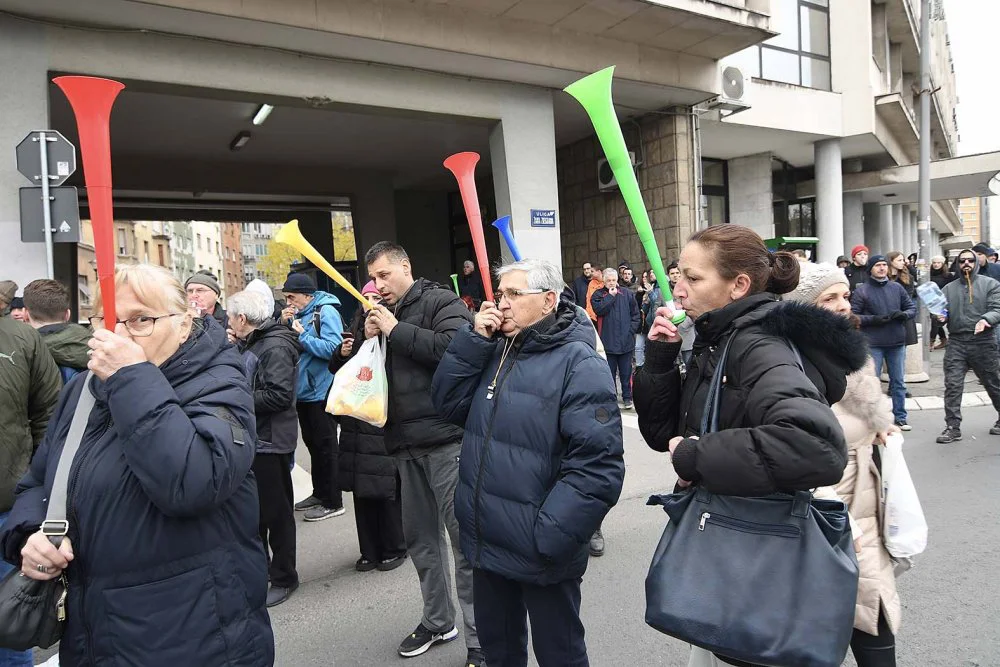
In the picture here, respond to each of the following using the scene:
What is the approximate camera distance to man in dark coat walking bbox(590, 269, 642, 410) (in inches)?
384

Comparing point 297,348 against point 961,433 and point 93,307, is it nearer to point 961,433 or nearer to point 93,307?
point 93,307

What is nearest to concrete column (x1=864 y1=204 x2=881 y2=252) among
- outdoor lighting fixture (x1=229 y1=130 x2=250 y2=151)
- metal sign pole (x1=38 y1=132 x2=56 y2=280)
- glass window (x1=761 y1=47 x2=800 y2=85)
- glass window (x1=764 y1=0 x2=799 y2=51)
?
glass window (x1=761 y1=47 x2=800 y2=85)

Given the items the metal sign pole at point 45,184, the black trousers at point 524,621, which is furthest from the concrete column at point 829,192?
the black trousers at point 524,621

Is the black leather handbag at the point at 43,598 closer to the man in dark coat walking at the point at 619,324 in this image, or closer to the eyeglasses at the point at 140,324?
the eyeglasses at the point at 140,324

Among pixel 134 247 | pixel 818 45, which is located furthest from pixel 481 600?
pixel 134 247

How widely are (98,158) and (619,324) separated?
27.8 feet

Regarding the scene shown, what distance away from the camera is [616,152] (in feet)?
7.70

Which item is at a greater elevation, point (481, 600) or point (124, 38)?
point (124, 38)

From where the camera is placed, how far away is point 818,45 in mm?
16469

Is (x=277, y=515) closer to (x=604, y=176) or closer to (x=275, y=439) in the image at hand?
(x=275, y=439)

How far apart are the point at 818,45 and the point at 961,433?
1263 centimetres

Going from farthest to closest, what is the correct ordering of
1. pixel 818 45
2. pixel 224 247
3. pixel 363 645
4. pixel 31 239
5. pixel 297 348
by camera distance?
pixel 224 247, pixel 818 45, pixel 31 239, pixel 297 348, pixel 363 645

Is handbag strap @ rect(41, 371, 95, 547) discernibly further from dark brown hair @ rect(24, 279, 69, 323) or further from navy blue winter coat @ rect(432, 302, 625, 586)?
dark brown hair @ rect(24, 279, 69, 323)

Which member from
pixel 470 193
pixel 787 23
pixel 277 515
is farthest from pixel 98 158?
pixel 787 23
